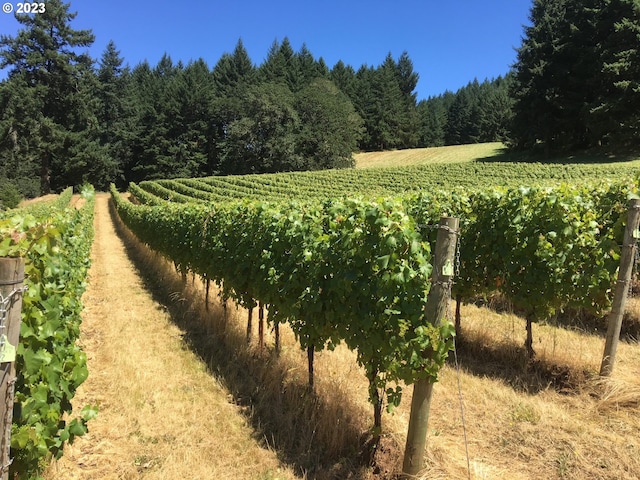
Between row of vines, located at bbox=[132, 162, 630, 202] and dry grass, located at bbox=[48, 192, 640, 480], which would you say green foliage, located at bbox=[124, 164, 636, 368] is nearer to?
dry grass, located at bbox=[48, 192, 640, 480]

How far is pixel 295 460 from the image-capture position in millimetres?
3672

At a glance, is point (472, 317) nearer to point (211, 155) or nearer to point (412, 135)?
point (211, 155)

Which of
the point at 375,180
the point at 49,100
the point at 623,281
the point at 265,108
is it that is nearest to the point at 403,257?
the point at 623,281

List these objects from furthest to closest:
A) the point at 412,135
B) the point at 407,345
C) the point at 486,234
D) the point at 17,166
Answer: the point at 412,135, the point at 17,166, the point at 486,234, the point at 407,345

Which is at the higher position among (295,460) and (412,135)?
(412,135)

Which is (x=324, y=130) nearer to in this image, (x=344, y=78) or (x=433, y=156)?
(x=433, y=156)

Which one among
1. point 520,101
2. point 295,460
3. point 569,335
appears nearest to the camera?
point 295,460

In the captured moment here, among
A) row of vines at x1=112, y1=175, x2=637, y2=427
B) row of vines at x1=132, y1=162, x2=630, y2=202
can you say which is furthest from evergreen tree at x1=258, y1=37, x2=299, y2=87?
row of vines at x1=112, y1=175, x2=637, y2=427

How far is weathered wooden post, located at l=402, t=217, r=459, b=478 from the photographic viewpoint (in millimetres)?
2982

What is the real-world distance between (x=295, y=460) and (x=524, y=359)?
3163 millimetres

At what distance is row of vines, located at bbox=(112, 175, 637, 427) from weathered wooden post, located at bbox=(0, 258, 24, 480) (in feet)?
7.26

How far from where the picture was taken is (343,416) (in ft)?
13.3

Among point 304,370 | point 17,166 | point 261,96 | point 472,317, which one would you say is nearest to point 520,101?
point 261,96

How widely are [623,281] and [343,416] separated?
324 cm
